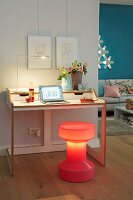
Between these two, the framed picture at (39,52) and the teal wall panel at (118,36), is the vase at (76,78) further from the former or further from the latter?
the teal wall panel at (118,36)

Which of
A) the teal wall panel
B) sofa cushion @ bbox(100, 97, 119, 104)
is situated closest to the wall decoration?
the teal wall panel

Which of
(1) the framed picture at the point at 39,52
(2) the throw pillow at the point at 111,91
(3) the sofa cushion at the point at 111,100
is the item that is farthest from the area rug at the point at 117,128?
(1) the framed picture at the point at 39,52

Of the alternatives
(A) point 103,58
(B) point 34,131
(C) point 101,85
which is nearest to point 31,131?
(B) point 34,131

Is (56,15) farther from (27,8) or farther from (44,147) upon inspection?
(44,147)

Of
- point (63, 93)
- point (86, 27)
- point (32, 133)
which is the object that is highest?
point (86, 27)

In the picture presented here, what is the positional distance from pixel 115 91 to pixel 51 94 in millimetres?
3413

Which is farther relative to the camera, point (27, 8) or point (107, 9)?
point (107, 9)

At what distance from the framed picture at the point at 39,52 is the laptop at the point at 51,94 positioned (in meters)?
0.39

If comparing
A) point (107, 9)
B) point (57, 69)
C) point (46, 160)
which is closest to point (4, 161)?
point (46, 160)

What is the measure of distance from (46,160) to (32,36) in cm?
157

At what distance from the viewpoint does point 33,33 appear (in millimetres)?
3881

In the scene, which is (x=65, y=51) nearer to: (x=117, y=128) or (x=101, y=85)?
(x=117, y=128)

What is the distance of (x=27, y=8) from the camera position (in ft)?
12.5

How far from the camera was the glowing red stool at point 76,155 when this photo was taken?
3053 mm
